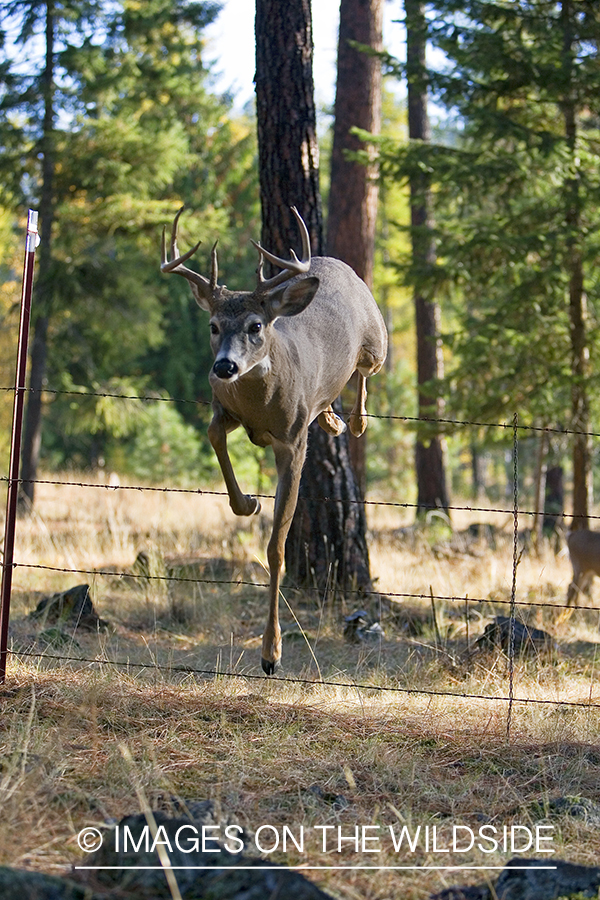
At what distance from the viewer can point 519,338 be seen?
36.6 ft

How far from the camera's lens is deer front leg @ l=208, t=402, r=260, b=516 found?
4.61 meters

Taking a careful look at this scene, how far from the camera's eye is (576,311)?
1050 cm

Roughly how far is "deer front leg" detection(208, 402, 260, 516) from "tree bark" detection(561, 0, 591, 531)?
20.2 feet

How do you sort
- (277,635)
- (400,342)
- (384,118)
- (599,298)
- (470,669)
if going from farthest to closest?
(400,342), (384,118), (599,298), (470,669), (277,635)

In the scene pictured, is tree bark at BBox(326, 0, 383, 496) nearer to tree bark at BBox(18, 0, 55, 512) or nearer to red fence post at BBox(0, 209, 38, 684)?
tree bark at BBox(18, 0, 55, 512)

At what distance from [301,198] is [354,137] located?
13.8 ft

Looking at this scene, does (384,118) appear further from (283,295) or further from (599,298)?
(283,295)

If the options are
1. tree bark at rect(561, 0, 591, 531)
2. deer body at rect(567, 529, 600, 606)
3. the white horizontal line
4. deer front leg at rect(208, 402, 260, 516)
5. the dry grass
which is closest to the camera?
the white horizontal line

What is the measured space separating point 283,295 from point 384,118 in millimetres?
23885

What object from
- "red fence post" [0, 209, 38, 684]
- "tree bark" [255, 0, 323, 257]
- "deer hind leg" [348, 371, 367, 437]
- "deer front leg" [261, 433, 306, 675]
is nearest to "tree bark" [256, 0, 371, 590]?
"tree bark" [255, 0, 323, 257]

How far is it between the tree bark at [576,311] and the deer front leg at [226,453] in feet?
20.2

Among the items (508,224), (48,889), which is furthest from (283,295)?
(508,224)

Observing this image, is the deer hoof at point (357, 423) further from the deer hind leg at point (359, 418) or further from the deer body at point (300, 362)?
the deer body at point (300, 362)

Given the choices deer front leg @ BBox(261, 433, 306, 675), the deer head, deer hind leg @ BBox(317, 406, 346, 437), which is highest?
the deer head
